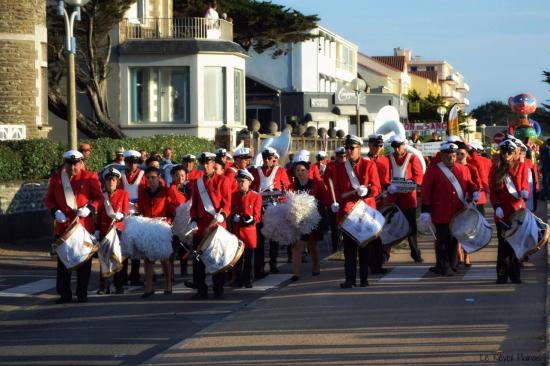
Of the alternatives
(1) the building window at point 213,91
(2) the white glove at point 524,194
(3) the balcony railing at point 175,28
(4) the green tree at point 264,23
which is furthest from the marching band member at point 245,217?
(4) the green tree at point 264,23

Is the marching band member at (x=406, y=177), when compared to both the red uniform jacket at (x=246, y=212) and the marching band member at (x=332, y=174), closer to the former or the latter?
the marching band member at (x=332, y=174)

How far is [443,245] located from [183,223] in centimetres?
339

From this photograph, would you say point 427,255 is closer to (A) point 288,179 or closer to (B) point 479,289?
(A) point 288,179

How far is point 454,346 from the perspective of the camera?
9695 millimetres

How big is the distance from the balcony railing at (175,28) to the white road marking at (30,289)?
2162 centimetres

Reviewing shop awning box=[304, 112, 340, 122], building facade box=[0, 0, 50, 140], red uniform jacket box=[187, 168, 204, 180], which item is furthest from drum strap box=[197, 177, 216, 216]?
shop awning box=[304, 112, 340, 122]

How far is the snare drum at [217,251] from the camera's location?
1349 cm

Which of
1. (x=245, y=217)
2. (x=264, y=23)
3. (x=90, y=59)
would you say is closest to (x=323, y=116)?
(x=264, y=23)

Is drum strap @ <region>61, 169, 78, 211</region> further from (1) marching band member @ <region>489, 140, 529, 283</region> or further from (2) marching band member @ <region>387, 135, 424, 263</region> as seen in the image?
(1) marching band member @ <region>489, 140, 529, 283</region>

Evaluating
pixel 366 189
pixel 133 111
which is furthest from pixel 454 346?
pixel 133 111

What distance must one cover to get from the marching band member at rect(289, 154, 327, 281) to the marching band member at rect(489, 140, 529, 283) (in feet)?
9.17

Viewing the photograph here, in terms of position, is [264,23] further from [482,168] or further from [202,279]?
[202,279]

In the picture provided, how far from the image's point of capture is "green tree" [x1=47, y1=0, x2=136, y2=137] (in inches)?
1363

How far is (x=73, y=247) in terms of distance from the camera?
13.6 meters
